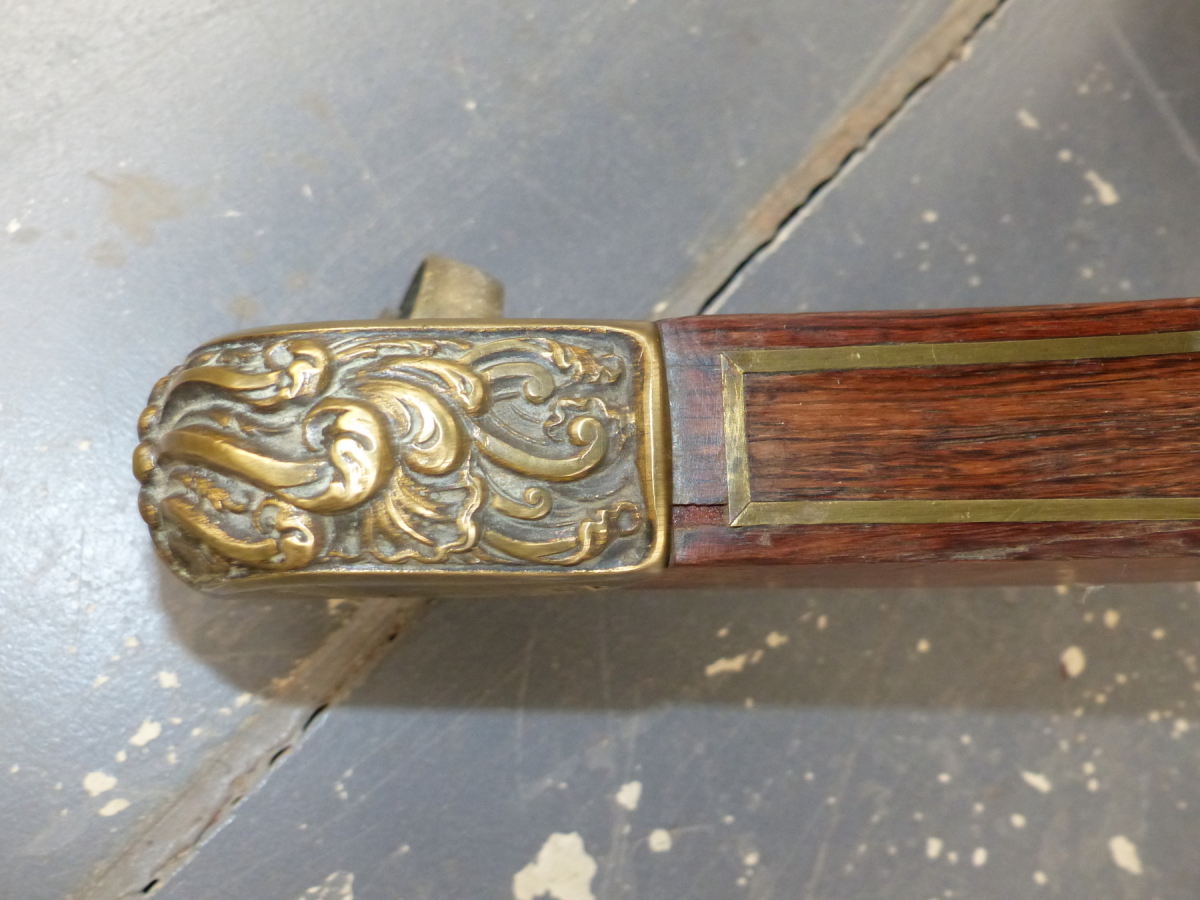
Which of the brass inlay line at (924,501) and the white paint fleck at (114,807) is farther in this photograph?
the white paint fleck at (114,807)

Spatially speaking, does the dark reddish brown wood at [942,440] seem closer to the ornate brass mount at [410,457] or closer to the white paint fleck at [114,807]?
the ornate brass mount at [410,457]

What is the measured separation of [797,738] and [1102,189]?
727 mm

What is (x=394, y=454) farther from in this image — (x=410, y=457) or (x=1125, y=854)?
(x=1125, y=854)

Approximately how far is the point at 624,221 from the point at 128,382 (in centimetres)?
56

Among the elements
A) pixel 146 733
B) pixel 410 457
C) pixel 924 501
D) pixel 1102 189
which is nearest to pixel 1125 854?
pixel 924 501

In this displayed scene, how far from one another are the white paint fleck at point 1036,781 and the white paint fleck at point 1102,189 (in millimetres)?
655

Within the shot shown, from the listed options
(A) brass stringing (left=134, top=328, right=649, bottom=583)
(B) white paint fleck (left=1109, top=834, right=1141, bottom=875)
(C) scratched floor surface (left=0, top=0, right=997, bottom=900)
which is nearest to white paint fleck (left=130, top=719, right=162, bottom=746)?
(C) scratched floor surface (left=0, top=0, right=997, bottom=900)

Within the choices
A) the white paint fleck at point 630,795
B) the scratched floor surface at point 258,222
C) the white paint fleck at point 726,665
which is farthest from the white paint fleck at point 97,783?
the white paint fleck at point 726,665

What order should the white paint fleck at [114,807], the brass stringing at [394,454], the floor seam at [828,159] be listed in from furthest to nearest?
the floor seam at [828,159]
the white paint fleck at [114,807]
the brass stringing at [394,454]

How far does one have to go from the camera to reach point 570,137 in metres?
1.00

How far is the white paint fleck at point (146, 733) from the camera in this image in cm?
89

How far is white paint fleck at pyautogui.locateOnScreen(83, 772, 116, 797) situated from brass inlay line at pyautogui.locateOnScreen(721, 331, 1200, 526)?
2.26 feet

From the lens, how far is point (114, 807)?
88 cm

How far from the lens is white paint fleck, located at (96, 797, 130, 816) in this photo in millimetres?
874
